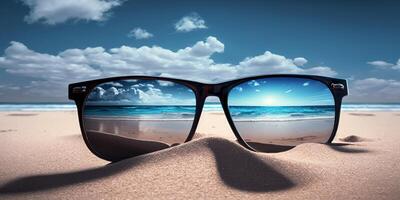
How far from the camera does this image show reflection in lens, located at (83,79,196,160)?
6.71 feet

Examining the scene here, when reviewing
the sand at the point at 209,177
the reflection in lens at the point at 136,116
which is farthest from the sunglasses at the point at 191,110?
the sand at the point at 209,177

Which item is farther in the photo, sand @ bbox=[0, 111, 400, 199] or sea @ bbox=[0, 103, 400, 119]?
sea @ bbox=[0, 103, 400, 119]

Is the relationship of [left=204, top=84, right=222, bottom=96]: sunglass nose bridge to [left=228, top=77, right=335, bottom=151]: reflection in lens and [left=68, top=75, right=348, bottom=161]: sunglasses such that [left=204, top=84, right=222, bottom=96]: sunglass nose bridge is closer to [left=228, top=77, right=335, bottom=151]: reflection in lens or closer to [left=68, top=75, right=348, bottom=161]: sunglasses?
[left=68, top=75, right=348, bottom=161]: sunglasses

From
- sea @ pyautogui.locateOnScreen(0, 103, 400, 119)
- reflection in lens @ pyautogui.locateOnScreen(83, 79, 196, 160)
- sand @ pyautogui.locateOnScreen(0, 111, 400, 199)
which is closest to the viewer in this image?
sand @ pyautogui.locateOnScreen(0, 111, 400, 199)

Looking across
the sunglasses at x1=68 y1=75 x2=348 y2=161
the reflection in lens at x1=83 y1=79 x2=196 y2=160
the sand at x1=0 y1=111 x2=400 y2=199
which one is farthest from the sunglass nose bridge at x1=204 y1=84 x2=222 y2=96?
the sand at x1=0 y1=111 x2=400 y2=199

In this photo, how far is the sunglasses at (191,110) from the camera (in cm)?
210

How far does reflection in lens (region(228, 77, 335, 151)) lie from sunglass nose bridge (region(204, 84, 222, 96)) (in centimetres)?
12

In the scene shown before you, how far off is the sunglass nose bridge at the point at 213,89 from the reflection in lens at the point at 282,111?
0.38ft

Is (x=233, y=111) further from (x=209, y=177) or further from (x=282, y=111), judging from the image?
(x=209, y=177)

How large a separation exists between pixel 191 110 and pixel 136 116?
0.40m

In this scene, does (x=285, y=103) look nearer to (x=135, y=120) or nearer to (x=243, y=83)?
(x=243, y=83)

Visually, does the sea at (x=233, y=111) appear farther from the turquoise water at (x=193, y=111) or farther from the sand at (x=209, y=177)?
the sand at (x=209, y=177)

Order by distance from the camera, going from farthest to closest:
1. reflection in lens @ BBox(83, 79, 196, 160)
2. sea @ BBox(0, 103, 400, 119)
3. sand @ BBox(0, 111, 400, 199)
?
sea @ BBox(0, 103, 400, 119) < reflection in lens @ BBox(83, 79, 196, 160) < sand @ BBox(0, 111, 400, 199)

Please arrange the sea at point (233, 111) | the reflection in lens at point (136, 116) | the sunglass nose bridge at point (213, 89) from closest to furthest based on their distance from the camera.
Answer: the reflection in lens at point (136, 116) < the sea at point (233, 111) < the sunglass nose bridge at point (213, 89)
